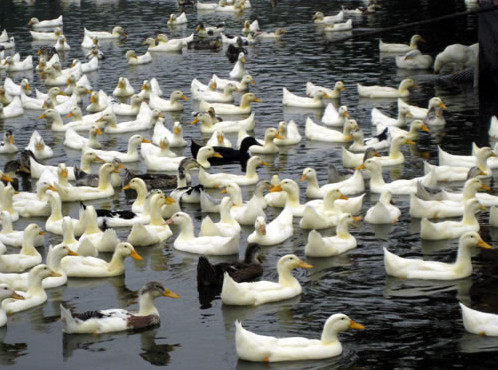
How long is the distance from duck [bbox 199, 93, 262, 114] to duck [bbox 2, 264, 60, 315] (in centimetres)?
1375

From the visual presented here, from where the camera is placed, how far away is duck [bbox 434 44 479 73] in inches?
1348

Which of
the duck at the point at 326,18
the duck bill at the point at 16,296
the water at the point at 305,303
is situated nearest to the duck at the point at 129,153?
the water at the point at 305,303

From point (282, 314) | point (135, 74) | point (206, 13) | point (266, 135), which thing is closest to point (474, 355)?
point (282, 314)

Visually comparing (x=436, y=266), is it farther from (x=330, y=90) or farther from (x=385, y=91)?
(x=330, y=90)

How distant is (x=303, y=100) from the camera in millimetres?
30641

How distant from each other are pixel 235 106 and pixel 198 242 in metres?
12.0

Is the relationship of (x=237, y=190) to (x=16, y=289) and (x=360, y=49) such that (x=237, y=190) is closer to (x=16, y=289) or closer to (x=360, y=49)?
(x=16, y=289)

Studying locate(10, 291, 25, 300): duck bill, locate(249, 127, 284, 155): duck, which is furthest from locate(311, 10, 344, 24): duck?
locate(10, 291, 25, 300): duck bill

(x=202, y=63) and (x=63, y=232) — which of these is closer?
(x=63, y=232)

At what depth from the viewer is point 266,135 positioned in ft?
83.4

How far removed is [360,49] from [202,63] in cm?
532

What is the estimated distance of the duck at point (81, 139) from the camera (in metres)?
26.6

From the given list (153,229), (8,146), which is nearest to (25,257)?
(153,229)

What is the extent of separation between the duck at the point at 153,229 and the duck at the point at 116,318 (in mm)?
3318
